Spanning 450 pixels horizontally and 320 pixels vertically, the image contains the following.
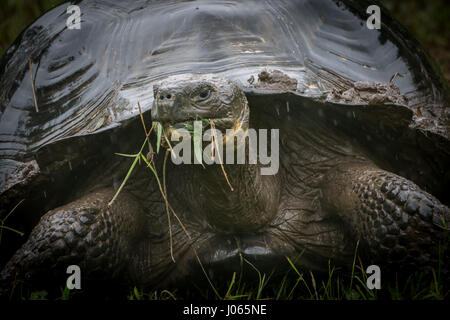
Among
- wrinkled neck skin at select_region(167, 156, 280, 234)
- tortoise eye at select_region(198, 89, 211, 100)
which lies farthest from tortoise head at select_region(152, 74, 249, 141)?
wrinkled neck skin at select_region(167, 156, 280, 234)

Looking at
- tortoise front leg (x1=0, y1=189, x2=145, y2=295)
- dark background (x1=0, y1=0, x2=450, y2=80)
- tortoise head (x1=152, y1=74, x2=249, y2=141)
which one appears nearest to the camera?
tortoise head (x1=152, y1=74, x2=249, y2=141)

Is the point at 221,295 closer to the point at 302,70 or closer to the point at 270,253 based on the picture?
the point at 270,253

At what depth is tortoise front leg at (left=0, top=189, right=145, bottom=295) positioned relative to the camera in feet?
8.29

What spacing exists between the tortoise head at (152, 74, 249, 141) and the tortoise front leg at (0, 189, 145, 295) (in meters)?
0.92

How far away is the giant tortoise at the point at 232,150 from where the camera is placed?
2453mm

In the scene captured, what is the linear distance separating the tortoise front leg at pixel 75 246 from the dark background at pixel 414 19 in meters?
3.29

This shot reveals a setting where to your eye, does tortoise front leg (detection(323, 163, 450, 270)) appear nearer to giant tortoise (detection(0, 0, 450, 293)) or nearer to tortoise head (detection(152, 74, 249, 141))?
giant tortoise (detection(0, 0, 450, 293))

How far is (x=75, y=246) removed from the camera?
2525 millimetres

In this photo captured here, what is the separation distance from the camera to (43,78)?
316 cm

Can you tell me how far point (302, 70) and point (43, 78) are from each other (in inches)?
70.3

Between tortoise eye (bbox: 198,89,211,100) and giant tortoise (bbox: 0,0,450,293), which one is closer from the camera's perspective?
tortoise eye (bbox: 198,89,211,100)

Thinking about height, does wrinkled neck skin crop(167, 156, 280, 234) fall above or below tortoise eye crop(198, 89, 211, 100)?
below

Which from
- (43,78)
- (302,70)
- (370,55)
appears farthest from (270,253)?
(43,78)

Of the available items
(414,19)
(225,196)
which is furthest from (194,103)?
(414,19)
